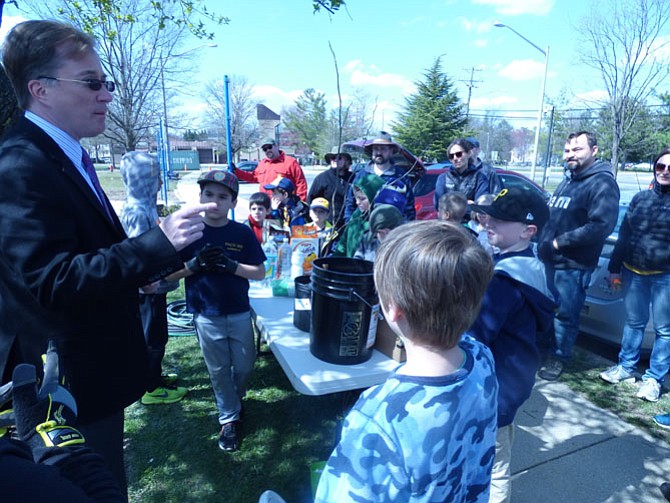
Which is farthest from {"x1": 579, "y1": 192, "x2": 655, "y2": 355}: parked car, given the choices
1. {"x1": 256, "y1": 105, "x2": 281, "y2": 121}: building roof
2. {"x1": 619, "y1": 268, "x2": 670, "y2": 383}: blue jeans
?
{"x1": 256, "y1": 105, "x2": 281, "y2": 121}: building roof

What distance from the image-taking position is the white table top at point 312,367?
73.6 inches

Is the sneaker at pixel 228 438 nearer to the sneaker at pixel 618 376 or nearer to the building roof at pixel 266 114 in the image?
the sneaker at pixel 618 376

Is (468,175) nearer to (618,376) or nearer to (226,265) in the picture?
(618,376)

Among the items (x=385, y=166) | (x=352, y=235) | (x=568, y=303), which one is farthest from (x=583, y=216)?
(x=385, y=166)

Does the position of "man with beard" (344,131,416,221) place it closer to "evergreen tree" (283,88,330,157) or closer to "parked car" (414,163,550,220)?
"parked car" (414,163,550,220)

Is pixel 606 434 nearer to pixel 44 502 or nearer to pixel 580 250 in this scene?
pixel 580 250

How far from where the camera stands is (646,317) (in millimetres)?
3588

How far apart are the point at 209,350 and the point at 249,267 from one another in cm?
64

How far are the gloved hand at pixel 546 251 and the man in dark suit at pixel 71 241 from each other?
3434mm

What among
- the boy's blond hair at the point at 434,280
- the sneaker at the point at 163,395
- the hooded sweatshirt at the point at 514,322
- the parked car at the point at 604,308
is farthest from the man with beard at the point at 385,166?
the boy's blond hair at the point at 434,280

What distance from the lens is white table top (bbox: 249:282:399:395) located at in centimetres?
187

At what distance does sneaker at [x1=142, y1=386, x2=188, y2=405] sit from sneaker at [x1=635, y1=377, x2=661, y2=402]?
151 inches

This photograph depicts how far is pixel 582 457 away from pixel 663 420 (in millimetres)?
895

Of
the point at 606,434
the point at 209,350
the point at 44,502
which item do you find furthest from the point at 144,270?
the point at 606,434
